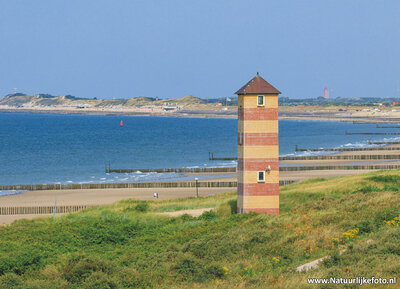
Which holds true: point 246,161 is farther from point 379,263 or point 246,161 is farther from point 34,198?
point 34,198

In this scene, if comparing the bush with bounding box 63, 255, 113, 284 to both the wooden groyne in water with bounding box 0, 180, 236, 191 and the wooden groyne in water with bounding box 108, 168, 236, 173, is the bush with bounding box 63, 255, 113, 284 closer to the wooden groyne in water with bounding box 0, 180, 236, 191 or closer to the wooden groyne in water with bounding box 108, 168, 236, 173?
the wooden groyne in water with bounding box 0, 180, 236, 191

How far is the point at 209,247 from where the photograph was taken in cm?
2203

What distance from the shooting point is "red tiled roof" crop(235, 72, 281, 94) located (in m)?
30.6

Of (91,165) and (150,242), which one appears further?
(91,165)

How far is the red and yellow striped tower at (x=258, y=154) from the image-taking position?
30234mm

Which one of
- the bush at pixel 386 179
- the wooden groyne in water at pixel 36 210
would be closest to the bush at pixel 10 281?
the wooden groyne in water at pixel 36 210

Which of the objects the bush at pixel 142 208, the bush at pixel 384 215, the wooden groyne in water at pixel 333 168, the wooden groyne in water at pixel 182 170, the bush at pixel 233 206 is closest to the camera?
the bush at pixel 384 215

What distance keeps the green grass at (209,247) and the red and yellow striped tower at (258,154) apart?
59.9 inches

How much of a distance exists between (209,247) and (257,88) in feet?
38.2

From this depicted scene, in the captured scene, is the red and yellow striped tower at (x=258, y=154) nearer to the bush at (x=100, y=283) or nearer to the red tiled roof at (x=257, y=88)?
the red tiled roof at (x=257, y=88)

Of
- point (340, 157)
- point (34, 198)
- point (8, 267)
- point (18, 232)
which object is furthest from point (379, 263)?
point (340, 157)

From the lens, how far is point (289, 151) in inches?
3885

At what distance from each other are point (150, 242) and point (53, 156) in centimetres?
7218

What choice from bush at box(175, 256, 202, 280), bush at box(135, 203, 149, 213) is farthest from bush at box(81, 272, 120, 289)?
bush at box(135, 203, 149, 213)
